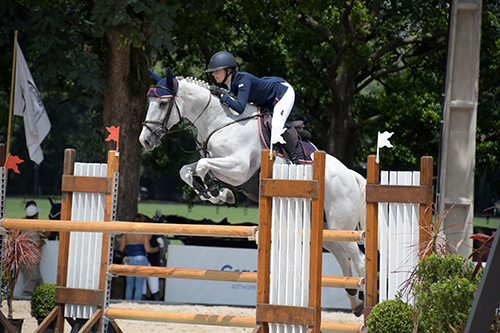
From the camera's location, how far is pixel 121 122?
818 centimetres

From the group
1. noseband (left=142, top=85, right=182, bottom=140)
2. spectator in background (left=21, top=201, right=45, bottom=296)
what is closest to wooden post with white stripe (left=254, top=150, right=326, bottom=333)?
noseband (left=142, top=85, right=182, bottom=140)

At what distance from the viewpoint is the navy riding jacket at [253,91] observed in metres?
3.93

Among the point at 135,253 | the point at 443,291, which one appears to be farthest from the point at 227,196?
the point at 135,253

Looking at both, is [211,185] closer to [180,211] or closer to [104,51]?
[104,51]

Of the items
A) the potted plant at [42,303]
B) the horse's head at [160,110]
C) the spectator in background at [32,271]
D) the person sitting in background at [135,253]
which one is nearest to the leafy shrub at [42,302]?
the potted plant at [42,303]

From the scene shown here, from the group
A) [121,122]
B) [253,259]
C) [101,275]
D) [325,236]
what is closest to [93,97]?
[121,122]

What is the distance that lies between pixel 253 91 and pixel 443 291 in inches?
81.5

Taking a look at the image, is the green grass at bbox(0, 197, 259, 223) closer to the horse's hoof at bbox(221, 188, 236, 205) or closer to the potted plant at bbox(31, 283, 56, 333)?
the potted plant at bbox(31, 283, 56, 333)

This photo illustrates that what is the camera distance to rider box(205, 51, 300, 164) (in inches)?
155

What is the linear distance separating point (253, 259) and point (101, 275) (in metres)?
4.18

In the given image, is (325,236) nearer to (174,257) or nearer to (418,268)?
(418,268)

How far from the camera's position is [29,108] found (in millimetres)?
7773

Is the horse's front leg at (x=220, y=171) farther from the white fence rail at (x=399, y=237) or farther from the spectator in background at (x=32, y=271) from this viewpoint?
the spectator in background at (x=32, y=271)

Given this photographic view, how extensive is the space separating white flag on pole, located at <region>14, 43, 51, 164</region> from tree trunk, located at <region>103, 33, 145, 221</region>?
0.95 m
